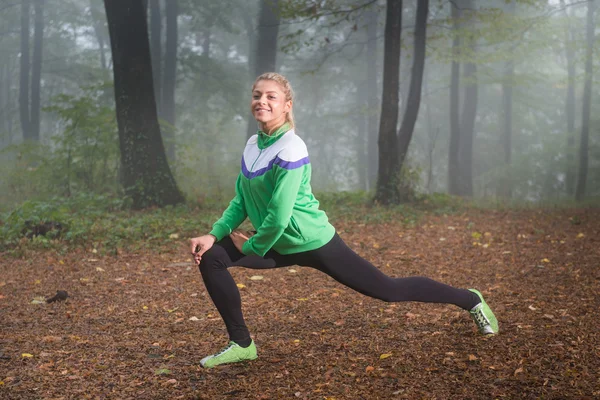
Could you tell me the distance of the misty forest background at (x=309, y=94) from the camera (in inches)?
504

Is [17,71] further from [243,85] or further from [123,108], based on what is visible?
[123,108]

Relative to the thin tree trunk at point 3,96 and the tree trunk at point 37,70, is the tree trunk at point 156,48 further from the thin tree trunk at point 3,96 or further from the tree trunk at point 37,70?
the thin tree trunk at point 3,96

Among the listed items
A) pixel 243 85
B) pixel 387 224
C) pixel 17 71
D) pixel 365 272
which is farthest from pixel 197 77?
pixel 365 272

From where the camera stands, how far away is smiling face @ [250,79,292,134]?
3744 mm

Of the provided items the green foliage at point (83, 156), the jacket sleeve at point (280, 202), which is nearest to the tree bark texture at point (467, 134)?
the green foliage at point (83, 156)

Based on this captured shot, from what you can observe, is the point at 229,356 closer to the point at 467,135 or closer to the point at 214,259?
the point at 214,259

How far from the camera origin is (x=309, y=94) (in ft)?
117

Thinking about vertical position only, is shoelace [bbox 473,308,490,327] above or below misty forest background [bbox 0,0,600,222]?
below

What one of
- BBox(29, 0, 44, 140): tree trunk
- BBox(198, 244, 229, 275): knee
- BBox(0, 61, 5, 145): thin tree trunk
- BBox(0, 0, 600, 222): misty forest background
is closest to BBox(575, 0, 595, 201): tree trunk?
BBox(0, 0, 600, 222): misty forest background

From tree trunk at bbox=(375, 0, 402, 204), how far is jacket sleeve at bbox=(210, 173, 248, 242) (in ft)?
30.6

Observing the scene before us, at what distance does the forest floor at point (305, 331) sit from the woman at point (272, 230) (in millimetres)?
464

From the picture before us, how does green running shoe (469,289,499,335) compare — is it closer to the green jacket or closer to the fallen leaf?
the green jacket

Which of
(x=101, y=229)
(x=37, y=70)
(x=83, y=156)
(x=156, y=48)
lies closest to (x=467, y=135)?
(x=156, y=48)

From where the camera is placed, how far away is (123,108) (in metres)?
12.5
